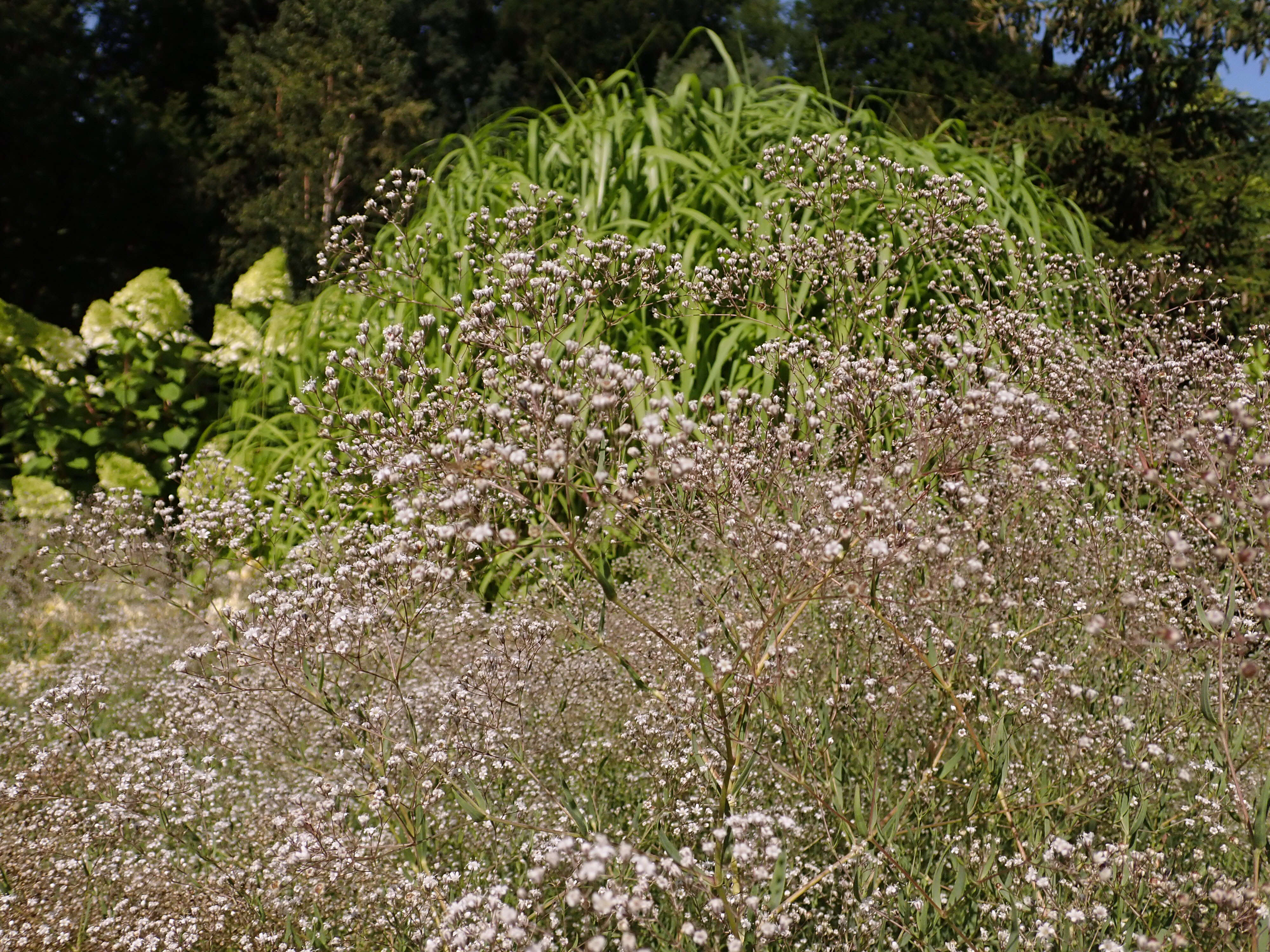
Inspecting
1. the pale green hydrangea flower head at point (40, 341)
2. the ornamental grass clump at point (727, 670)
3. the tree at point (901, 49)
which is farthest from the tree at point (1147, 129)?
the pale green hydrangea flower head at point (40, 341)

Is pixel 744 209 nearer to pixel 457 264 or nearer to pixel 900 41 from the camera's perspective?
pixel 457 264

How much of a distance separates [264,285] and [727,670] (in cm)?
805

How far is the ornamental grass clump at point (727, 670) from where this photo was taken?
5.80 feet

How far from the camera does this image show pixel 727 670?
66.5 inches

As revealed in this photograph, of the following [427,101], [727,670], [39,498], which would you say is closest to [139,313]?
[39,498]

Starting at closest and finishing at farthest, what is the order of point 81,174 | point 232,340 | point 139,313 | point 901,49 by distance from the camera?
point 139,313 → point 232,340 → point 81,174 → point 901,49

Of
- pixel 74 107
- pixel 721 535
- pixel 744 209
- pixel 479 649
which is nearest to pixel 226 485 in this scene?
pixel 479 649

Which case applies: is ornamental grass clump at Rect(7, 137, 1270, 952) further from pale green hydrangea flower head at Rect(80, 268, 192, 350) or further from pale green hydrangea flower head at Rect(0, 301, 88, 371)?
pale green hydrangea flower head at Rect(0, 301, 88, 371)

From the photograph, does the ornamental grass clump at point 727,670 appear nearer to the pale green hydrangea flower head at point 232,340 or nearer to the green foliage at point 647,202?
the green foliage at point 647,202

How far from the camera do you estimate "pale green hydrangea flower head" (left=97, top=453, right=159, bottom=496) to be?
711cm

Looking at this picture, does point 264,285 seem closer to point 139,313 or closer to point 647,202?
point 139,313

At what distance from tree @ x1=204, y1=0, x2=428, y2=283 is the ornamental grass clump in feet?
46.6

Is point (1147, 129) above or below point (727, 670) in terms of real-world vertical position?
above

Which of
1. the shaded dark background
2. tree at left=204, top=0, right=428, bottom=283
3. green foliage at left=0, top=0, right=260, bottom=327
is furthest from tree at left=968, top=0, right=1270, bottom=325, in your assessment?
green foliage at left=0, top=0, right=260, bottom=327
